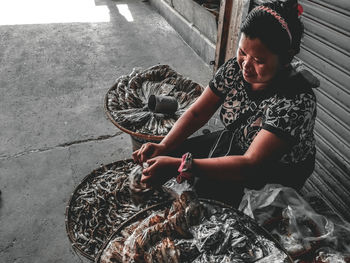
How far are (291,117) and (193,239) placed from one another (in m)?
0.91

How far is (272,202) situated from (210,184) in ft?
1.43

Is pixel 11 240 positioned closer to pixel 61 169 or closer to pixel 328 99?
pixel 61 169

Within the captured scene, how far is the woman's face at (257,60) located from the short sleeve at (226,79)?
1.19 feet

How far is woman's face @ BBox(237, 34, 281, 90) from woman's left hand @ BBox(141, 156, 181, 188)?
2.32ft

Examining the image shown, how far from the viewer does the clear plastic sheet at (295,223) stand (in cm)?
166

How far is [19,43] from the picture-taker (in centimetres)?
617

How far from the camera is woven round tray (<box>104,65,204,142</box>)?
2.74 metres

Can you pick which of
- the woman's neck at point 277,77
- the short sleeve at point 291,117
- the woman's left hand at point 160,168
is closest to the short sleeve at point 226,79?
the woman's neck at point 277,77

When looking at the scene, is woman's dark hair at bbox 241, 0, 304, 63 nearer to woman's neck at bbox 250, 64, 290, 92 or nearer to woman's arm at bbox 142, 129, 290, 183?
woman's neck at bbox 250, 64, 290, 92

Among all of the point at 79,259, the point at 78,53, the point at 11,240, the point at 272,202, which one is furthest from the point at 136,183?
the point at 78,53

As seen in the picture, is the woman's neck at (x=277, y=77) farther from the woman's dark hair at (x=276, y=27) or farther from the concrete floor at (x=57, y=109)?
the concrete floor at (x=57, y=109)

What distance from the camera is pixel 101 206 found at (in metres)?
2.42

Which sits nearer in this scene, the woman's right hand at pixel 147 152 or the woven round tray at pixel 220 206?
the woven round tray at pixel 220 206

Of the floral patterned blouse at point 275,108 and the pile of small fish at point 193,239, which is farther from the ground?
the floral patterned blouse at point 275,108
